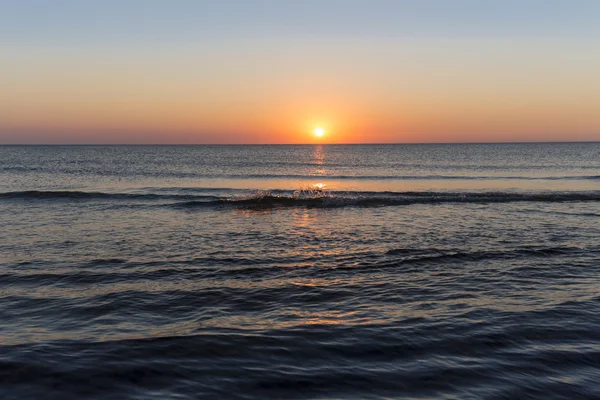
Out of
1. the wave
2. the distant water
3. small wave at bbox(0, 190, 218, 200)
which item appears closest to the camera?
the distant water

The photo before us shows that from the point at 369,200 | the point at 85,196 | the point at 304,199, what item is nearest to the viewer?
the point at 369,200

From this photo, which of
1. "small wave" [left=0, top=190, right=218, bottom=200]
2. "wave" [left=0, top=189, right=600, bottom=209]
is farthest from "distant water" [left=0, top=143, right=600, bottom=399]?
"small wave" [left=0, top=190, right=218, bottom=200]

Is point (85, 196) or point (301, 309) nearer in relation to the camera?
point (301, 309)

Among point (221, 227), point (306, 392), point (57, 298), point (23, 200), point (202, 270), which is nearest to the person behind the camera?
point (306, 392)

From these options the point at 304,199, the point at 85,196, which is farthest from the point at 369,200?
the point at 85,196

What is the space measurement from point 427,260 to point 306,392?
9768mm

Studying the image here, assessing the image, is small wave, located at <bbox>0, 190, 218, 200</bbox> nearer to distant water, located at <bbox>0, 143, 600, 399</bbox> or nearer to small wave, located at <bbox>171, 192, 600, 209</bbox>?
small wave, located at <bbox>171, 192, 600, 209</bbox>

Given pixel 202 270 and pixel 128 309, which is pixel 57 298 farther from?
pixel 202 270

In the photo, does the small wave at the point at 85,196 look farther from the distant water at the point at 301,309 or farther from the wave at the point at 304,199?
the distant water at the point at 301,309

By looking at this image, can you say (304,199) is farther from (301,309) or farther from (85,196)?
(301,309)

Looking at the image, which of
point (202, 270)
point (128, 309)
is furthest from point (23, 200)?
point (128, 309)

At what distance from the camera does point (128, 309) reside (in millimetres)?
11125

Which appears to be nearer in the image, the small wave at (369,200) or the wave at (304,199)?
the small wave at (369,200)

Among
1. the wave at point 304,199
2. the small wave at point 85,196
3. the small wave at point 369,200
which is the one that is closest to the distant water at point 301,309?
the small wave at point 369,200
